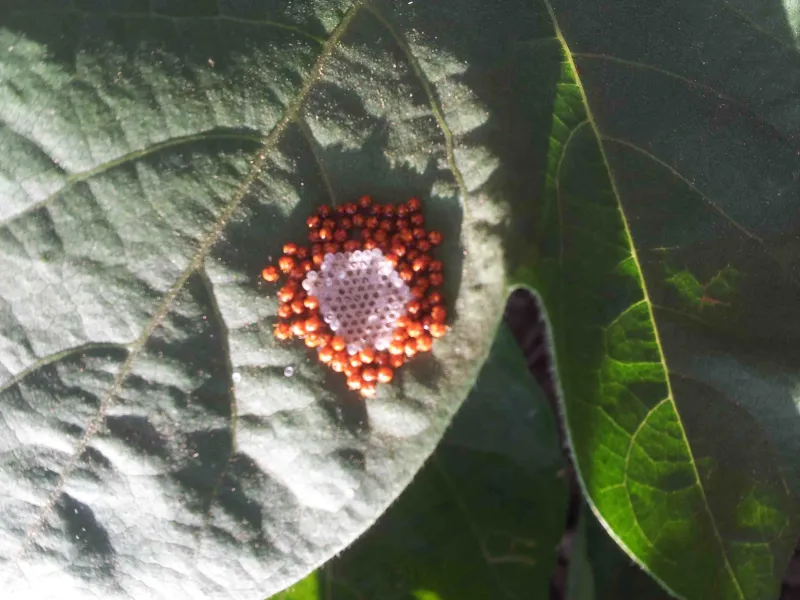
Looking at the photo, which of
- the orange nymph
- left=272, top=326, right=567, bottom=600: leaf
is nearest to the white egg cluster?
the orange nymph

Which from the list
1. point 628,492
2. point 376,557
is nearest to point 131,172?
point 628,492

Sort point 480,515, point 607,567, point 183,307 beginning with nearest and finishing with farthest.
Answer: point 183,307
point 480,515
point 607,567

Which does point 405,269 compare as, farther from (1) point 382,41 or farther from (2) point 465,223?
(1) point 382,41

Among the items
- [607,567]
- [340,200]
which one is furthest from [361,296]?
[607,567]

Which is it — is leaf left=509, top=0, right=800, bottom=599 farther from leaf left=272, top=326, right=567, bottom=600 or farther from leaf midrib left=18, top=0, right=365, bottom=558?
leaf left=272, top=326, right=567, bottom=600

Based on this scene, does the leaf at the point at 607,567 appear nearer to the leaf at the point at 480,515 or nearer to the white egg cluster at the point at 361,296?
the leaf at the point at 480,515

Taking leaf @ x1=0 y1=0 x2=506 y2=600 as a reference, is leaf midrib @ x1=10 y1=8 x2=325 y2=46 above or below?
above

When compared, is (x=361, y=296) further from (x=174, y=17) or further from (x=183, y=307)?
(x=174, y=17)
